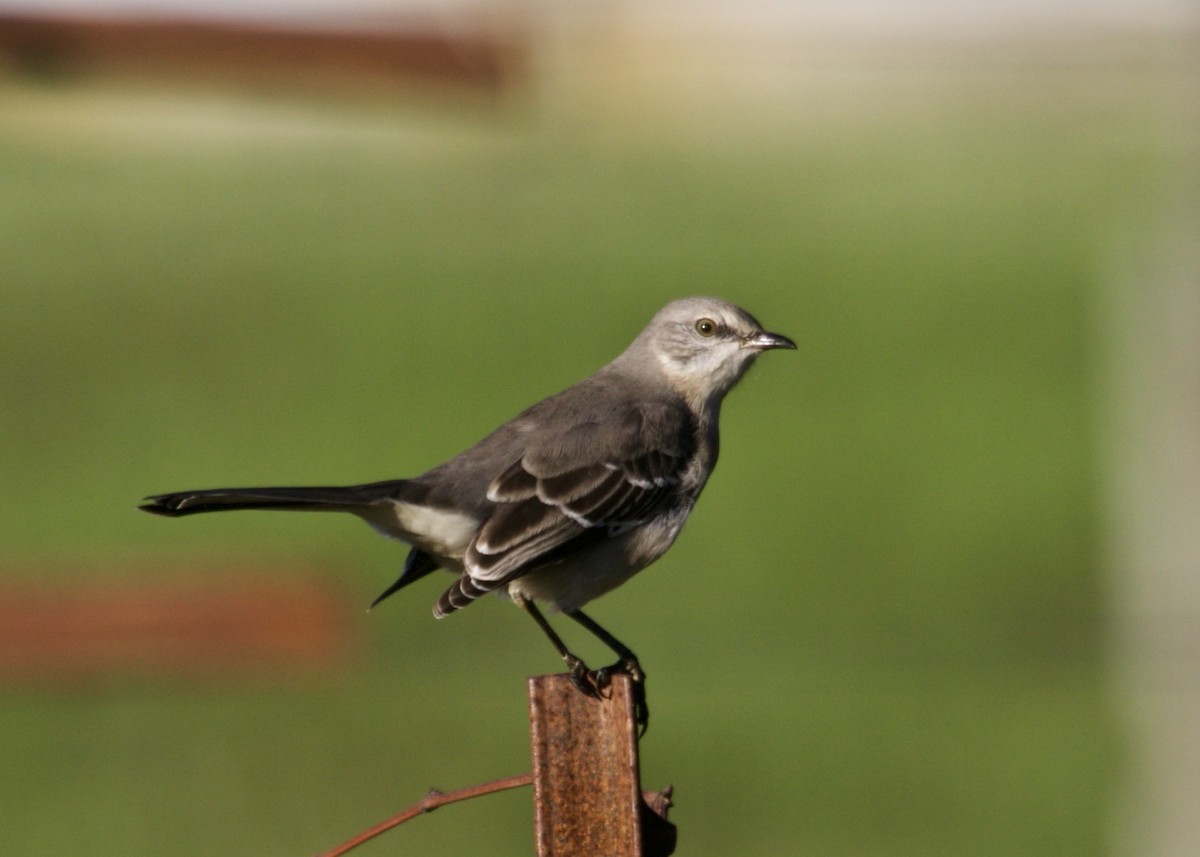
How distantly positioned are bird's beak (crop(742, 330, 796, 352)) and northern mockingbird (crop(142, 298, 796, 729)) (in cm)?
39

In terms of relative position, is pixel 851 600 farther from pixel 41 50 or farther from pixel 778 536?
pixel 41 50

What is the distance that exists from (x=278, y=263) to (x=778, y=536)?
10.8 m

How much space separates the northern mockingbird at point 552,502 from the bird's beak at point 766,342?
391mm

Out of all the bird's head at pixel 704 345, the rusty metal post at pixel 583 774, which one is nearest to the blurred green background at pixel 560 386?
the bird's head at pixel 704 345

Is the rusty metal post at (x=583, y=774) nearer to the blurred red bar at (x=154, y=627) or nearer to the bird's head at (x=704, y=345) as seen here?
the bird's head at (x=704, y=345)

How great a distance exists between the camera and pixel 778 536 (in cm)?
1333

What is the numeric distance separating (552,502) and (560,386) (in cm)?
1167

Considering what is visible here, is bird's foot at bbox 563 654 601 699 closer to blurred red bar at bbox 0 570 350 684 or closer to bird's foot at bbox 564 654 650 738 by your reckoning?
bird's foot at bbox 564 654 650 738

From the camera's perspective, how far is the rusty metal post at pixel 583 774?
281 centimetres

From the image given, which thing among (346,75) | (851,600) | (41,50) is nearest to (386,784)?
(851,600)

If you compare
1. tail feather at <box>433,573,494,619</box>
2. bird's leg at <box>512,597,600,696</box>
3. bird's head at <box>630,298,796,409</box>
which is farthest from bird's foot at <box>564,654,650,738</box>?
bird's head at <box>630,298,796,409</box>

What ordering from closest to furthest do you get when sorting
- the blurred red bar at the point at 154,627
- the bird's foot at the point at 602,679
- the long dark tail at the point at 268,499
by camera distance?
the bird's foot at the point at 602,679
the long dark tail at the point at 268,499
the blurred red bar at the point at 154,627

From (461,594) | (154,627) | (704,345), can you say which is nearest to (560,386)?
(154,627)

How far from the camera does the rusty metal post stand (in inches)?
110
